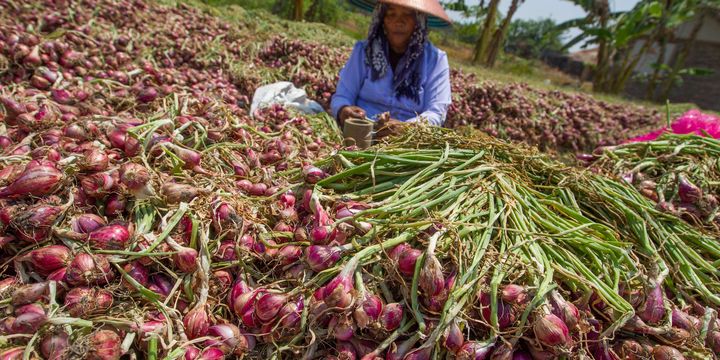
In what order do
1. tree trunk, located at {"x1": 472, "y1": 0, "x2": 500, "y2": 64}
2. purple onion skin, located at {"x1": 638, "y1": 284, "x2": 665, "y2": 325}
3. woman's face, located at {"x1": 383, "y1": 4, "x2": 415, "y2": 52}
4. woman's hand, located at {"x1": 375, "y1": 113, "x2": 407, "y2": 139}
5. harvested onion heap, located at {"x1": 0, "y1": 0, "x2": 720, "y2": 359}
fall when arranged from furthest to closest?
tree trunk, located at {"x1": 472, "y1": 0, "x2": 500, "y2": 64}
woman's face, located at {"x1": 383, "y1": 4, "x2": 415, "y2": 52}
woman's hand, located at {"x1": 375, "y1": 113, "x2": 407, "y2": 139}
purple onion skin, located at {"x1": 638, "y1": 284, "x2": 665, "y2": 325}
harvested onion heap, located at {"x1": 0, "y1": 0, "x2": 720, "y2": 359}

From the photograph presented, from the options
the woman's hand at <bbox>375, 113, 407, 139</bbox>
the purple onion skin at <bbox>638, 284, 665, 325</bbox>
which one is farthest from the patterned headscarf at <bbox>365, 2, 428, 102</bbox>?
the purple onion skin at <bbox>638, 284, 665, 325</bbox>

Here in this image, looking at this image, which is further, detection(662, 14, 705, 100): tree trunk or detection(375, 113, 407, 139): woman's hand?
detection(662, 14, 705, 100): tree trunk

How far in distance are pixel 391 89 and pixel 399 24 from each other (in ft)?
1.56

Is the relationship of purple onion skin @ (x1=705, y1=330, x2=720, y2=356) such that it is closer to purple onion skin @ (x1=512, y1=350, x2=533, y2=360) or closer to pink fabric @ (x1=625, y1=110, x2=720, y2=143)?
purple onion skin @ (x1=512, y1=350, x2=533, y2=360)

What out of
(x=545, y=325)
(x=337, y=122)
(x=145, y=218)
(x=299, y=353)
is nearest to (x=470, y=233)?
(x=545, y=325)

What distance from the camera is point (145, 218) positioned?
1.04 metres

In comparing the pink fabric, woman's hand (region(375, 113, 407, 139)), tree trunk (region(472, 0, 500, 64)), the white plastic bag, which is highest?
tree trunk (region(472, 0, 500, 64))

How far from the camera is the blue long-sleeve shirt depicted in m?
3.01

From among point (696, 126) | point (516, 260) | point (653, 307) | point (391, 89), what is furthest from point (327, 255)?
point (696, 126)

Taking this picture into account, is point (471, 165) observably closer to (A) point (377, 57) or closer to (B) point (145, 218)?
(B) point (145, 218)

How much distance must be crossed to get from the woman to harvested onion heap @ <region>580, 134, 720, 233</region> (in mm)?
1218

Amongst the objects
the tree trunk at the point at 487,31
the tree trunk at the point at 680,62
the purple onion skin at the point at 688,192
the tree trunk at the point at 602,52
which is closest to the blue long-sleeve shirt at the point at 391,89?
the purple onion skin at the point at 688,192

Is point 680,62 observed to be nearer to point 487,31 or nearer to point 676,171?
point 487,31

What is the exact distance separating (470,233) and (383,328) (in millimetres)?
358
